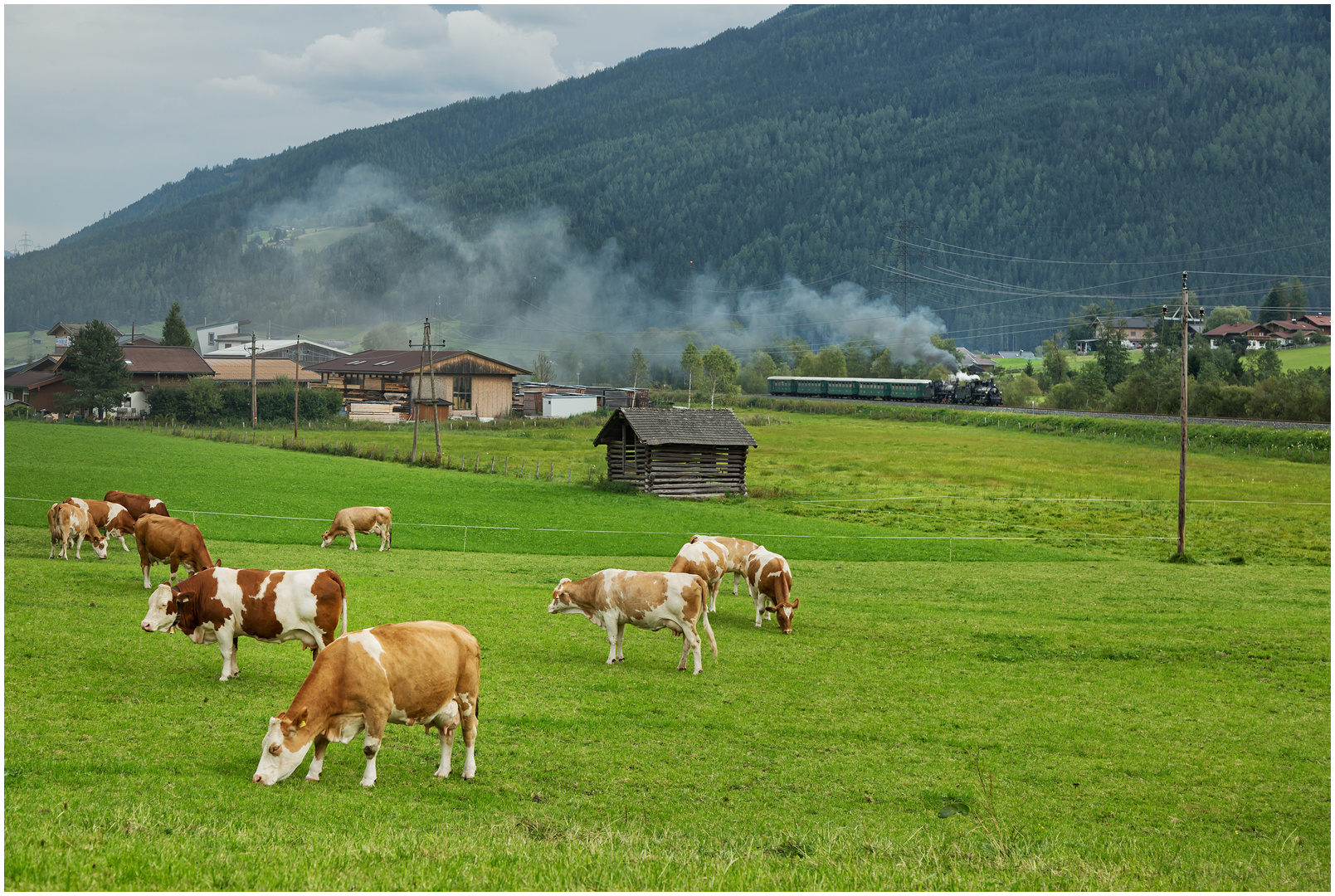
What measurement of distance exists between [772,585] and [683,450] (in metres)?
28.5

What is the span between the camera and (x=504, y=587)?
942 inches

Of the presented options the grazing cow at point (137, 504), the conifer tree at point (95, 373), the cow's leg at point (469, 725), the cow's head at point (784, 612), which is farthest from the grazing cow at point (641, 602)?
the conifer tree at point (95, 373)

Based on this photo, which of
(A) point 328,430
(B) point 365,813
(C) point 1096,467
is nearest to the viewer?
(B) point 365,813

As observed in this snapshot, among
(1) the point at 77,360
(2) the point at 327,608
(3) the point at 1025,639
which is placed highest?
(1) the point at 77,360

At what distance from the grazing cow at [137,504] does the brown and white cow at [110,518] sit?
48.2 inches

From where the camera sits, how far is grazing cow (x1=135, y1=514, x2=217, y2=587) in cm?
1964

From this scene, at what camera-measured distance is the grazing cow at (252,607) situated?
1380 centimetres

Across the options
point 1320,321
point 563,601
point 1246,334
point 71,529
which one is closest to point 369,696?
point 563,601

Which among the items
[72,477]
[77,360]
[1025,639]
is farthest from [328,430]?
[1025,639]

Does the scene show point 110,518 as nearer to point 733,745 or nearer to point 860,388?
point 733,745

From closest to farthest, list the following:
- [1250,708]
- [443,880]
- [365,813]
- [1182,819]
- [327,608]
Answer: [443,880] → [365,813] → [1182,819] → [327,608] → [1250,708]

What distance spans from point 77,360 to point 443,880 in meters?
81.9

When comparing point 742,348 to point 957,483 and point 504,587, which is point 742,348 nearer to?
point 957,483

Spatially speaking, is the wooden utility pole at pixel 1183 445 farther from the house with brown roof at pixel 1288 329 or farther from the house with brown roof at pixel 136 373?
the house with brown roof at pixel 1288 329
